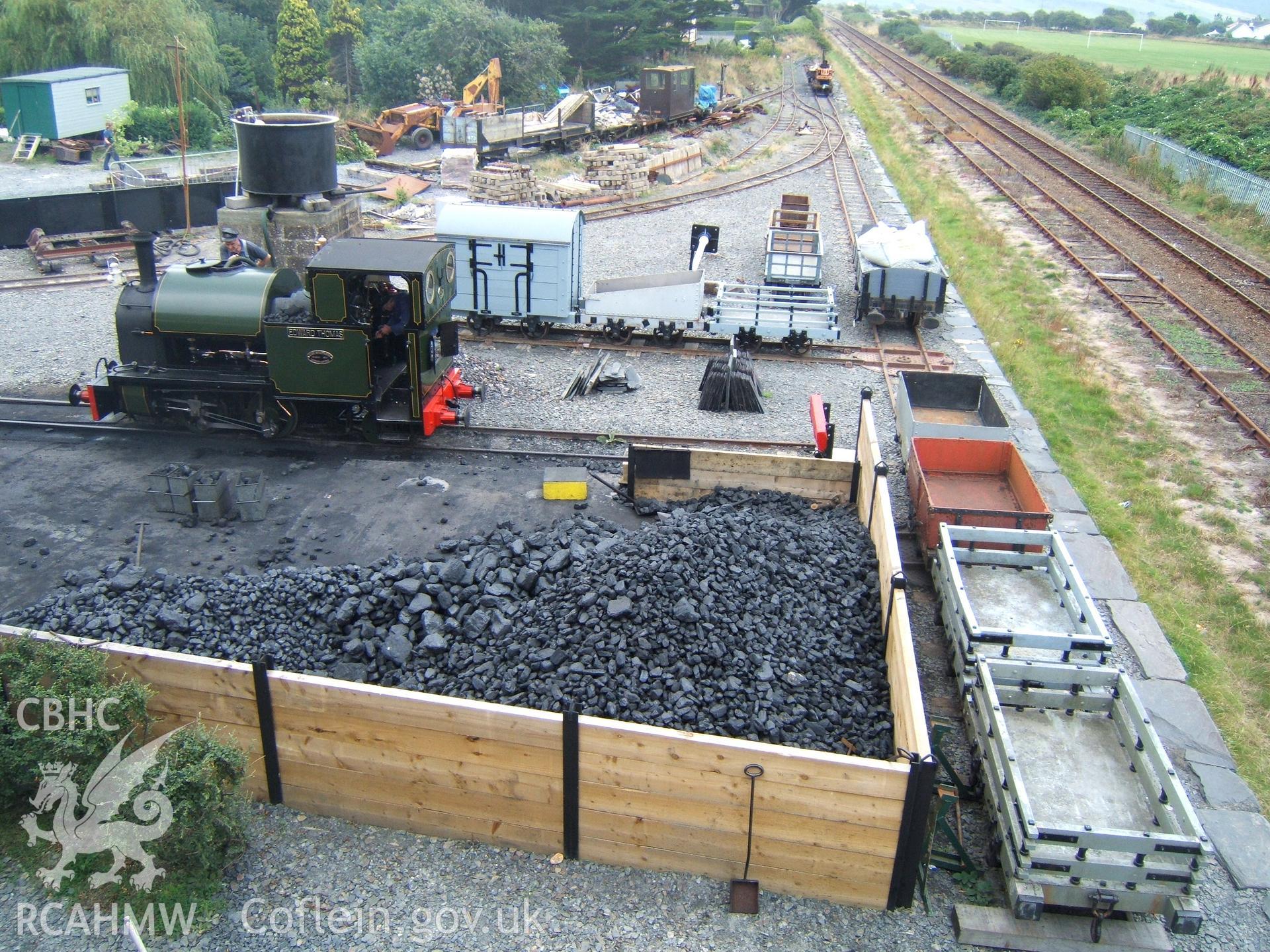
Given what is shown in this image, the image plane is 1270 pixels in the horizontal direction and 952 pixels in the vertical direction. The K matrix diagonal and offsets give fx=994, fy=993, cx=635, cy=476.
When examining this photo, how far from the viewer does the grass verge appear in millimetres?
9352

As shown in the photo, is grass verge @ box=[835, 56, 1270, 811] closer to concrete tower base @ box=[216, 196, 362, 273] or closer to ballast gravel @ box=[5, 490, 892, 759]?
ballast gravel @ box=[5, 490, 892, 759]

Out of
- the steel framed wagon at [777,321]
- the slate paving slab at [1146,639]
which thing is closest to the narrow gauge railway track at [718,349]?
the steel framed wagon at [777,321]

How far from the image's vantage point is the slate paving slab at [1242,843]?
7094mm

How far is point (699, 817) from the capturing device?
21.2ft

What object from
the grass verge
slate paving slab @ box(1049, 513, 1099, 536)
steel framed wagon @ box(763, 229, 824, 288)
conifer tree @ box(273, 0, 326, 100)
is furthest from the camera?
conifer tree @ box(273, 0, 326, 100)

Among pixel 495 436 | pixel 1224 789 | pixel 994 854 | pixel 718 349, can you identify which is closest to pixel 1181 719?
A: pixel 1224 789

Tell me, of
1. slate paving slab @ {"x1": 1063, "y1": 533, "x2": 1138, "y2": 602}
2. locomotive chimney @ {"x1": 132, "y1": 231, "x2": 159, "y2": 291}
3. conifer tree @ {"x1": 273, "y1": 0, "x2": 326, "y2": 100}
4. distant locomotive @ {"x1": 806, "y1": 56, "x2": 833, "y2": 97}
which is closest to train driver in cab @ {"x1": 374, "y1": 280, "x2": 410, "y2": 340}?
locomotive chimney @ {"x1": 132, "y1": 231, "x2": 159, "y2": 291}

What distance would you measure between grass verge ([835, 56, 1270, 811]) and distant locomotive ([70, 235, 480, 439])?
8.92 m

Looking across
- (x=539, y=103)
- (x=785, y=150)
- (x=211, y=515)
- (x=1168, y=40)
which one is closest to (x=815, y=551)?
(x=211, y=515)

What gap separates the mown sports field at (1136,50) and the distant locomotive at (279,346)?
69041 millimetres

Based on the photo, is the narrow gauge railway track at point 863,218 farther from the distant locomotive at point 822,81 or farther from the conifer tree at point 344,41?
the conifer tree at point 344,41

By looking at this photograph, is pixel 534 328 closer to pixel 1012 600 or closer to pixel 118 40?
pixel 1012 600

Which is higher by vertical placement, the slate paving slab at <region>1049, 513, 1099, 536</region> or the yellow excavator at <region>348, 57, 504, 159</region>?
the yellow excavator at <region>348, 57, 504, 159</region>

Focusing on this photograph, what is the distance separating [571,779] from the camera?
653 centimetres
